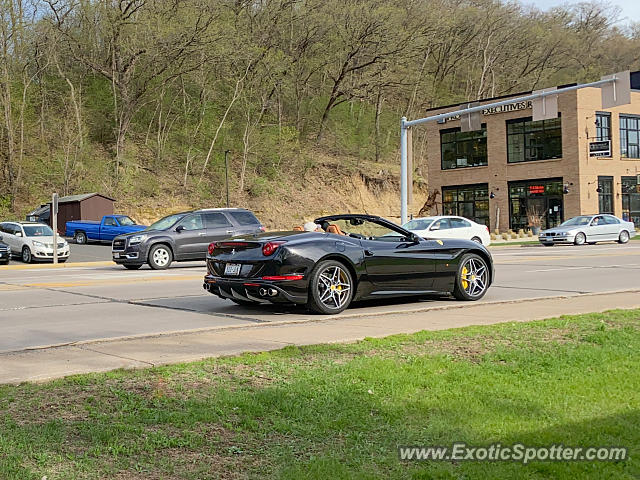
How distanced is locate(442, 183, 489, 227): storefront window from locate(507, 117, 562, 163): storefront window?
143 inches

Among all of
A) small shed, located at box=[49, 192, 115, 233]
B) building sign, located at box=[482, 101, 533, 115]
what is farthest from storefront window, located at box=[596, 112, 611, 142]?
small shed, located at box=[49, 192, 115, 233]

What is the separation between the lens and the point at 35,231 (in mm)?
33094

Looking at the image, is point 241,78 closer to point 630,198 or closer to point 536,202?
point 536,202

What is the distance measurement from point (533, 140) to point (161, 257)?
38.5 metres

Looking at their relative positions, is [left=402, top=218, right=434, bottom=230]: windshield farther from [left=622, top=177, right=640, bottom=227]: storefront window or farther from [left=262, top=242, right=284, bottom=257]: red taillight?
[left=622, top=177, right=640, bottom=227]: storefront window

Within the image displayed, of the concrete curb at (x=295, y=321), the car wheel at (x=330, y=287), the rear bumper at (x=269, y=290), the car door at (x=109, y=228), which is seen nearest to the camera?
the concrete curb at (x=295, y=321)

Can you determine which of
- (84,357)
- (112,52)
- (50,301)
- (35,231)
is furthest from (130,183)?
(84,357)

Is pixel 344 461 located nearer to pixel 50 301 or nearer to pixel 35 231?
pixel 50 301

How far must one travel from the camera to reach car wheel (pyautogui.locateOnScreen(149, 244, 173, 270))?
24.2 m

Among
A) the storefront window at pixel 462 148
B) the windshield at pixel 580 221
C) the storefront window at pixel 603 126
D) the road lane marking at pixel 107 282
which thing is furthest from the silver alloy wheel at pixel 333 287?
the storefront window at pixel 462 148

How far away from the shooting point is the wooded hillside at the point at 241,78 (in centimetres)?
5362

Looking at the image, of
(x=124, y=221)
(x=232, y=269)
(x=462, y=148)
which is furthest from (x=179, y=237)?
(x=462, y=148)

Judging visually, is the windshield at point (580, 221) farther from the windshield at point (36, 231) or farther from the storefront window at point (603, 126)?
the windshield at point (36, 231)

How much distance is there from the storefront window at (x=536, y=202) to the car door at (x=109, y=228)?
96.7 ft
